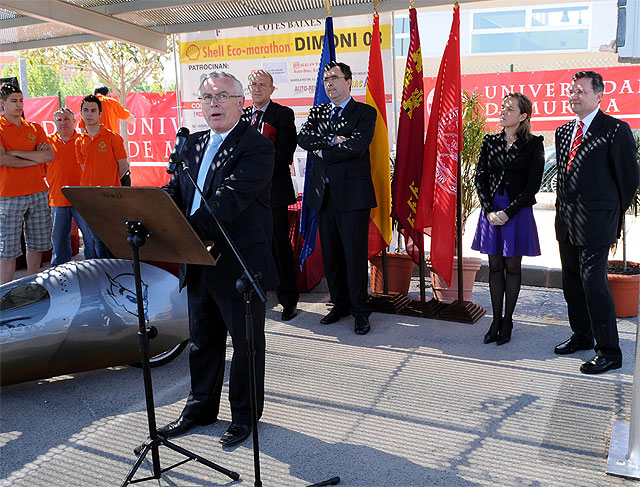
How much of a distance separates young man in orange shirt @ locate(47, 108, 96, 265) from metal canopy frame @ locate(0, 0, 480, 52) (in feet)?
3.47

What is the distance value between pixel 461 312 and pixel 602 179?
179cm

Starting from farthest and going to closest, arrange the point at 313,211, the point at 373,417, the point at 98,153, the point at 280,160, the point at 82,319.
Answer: the point at 98,153 < the point at 313,211 < the point at 280,160 < the point at 82,319 < the point at 373,417

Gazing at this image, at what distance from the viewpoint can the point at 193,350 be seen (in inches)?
148

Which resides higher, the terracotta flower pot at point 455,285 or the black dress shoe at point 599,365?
the terracotta flower pot at point 455,285

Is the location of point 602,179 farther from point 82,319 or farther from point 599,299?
point 82,319

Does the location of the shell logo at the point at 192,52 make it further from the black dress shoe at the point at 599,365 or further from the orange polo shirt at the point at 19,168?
the black dress shoe at the point at 599,365

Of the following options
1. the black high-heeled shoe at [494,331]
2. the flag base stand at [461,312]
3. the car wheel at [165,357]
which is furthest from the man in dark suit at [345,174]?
the car wheel at [165,357]

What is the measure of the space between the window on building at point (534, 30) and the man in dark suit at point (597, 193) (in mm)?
21201

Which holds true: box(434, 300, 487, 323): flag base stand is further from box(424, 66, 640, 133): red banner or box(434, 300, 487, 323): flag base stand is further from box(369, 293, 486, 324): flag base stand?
box(424, 66, 640, 133): red banner

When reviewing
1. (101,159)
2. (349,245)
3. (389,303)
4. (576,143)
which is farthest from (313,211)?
(576,143)

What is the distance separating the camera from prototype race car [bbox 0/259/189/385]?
162 inches

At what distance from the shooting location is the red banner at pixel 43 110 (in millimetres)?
13898

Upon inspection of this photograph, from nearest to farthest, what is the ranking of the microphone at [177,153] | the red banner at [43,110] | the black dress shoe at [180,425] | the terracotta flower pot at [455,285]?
1. the microphone at [177,153]
2. the black dress shoe at [180,425]
3. the terracotta flower pot at [455,285]
4. the red banner at [43,110]

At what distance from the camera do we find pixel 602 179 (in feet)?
14.4
